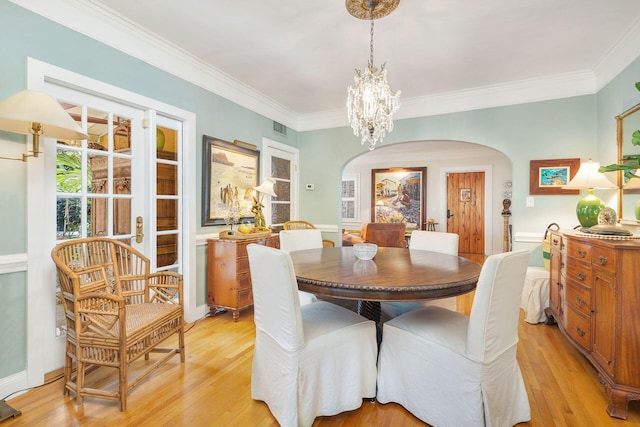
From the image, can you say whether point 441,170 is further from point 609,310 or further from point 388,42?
point 609,310

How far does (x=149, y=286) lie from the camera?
2.30 m

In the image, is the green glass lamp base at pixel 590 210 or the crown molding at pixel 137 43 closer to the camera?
the crown molding at pixel 137 43

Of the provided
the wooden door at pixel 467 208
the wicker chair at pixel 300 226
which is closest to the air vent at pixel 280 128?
the wicker chair at pixel 300 226

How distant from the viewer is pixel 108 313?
1.70 metres

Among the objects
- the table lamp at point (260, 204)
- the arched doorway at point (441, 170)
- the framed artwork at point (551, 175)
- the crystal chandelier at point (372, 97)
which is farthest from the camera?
the arched doorway at point (441, 170)

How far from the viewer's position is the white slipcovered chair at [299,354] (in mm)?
1539

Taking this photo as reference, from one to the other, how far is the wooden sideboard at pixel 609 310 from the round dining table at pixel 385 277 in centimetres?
75

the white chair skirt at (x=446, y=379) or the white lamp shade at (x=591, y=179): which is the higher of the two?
the white lamp shade at (x=591, y=179)

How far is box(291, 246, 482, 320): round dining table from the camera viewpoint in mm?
1591

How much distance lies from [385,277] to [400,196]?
6680mm

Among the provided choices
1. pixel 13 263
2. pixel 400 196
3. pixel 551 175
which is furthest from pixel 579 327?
pixel 400 196

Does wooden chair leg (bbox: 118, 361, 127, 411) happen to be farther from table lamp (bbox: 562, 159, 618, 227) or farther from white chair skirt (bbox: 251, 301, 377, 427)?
table lamp (bbox: 562, 159, 618, 227)

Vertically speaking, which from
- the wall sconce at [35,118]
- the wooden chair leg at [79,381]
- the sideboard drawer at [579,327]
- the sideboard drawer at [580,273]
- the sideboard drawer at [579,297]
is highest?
the wall sconce at [35,118]

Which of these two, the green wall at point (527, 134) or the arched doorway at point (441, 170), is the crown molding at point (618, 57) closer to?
the green wall at point (527, 134)
